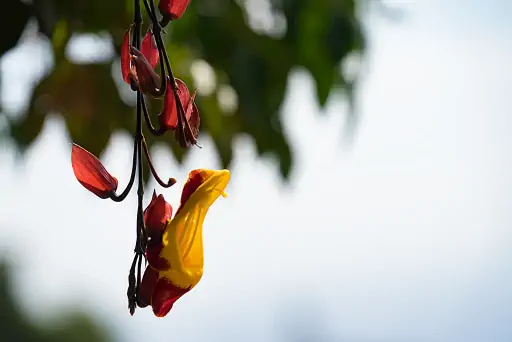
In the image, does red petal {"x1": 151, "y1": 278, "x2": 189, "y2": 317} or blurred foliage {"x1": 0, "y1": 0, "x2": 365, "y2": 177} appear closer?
red petal {"x1": 151, "y1": 278, "x2": 189, "y2": 317}

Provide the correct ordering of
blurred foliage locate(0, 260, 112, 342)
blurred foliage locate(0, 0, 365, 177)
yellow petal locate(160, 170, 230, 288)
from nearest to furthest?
yellow petal locate(160, 170, 230, 288), blurred foliage locate(0, 0, 365, 177), blurred foliage locate(0, 260, 112, 342)

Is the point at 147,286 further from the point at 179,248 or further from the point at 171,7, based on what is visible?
the point at 171,7

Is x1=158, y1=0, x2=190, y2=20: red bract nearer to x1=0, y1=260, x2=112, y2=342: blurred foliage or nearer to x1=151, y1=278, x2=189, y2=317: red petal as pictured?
x1=151, y1=278, x2=189, y2=317: red petal

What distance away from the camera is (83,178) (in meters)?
0.57

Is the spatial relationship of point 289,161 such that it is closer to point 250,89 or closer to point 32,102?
point 250,89

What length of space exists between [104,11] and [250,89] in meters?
0.18

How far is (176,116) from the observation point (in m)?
0.57

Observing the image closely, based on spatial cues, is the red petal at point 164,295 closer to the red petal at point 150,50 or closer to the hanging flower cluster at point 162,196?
the hanging flower cluster at point 162,196

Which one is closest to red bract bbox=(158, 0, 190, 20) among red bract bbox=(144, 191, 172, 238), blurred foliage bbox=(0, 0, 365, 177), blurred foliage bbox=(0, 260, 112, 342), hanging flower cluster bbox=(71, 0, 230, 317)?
hanging flower cluster bbox=(71, 0, 230, 317)

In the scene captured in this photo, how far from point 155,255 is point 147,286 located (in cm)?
2

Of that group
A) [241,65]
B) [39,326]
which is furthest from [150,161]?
[39,326]

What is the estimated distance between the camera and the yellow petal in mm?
535

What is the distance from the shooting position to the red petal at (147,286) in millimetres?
549

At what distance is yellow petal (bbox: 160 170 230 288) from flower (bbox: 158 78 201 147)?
27 millimetres
